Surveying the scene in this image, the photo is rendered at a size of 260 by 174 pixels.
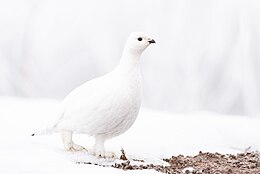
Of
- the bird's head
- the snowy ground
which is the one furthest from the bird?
the snowy ground

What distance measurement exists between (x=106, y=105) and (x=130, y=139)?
5.41 ft

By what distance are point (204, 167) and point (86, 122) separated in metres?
1.12

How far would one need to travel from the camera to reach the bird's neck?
20.0 ft

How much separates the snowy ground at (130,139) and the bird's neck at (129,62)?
78 centimetres

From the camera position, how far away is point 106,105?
5867 millimetres

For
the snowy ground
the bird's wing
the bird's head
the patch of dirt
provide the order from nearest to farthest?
the snowy ground → the patch of dirt → the bird's wing → the bird's head

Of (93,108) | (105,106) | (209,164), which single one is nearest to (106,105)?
(105,106)

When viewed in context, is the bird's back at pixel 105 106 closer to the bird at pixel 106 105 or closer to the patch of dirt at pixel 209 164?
the bird at pixel 106 105

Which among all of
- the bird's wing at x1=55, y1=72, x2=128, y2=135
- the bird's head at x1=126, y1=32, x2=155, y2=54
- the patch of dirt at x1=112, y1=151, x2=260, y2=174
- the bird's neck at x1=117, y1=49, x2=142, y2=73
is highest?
the bird's head at x1=126, y1=32, x2=155, y2=54

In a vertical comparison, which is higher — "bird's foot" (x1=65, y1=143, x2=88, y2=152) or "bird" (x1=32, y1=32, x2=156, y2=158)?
"bird" (x1=32, y1=32, x2=156, y2=158)

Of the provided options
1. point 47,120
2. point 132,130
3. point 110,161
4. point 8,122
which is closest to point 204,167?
point 110,161

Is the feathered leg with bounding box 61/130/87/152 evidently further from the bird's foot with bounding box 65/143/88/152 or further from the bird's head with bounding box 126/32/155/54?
the bird's head with bounding box 126/32/155/54

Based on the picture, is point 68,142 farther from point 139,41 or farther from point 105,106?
point 139,41

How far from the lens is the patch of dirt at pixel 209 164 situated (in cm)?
571
